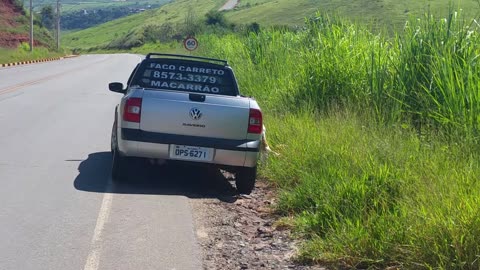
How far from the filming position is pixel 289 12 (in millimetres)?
80875

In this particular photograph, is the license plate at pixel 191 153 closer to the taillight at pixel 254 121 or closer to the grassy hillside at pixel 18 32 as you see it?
the taillight at pixel 254 121

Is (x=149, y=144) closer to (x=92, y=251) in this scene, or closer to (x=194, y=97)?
(x=194, y=97)

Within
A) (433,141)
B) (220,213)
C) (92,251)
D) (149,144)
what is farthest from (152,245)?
(433,141)

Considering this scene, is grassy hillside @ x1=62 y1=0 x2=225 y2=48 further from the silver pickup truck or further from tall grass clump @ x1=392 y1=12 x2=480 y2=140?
the silver pickup truck

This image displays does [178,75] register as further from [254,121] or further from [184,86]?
[254,121]

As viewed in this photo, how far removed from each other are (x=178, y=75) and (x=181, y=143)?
186 cm

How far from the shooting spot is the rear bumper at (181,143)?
10.5 metres

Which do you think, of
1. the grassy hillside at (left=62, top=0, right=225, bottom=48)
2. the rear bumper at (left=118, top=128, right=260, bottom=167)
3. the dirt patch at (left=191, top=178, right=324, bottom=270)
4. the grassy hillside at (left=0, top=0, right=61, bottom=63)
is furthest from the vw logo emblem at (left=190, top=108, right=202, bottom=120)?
the grassy hillside at (left=62, top=0, right=225, bottom=48)

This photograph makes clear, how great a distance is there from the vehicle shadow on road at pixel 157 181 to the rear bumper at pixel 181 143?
494 millimetres

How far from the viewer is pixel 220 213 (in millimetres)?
9812

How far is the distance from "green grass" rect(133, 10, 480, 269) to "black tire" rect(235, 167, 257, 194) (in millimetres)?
399

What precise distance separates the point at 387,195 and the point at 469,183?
41.2 inches

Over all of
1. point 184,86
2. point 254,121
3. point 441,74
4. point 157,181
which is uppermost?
point 441,74

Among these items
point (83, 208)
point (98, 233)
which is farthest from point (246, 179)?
point (98, 233)
